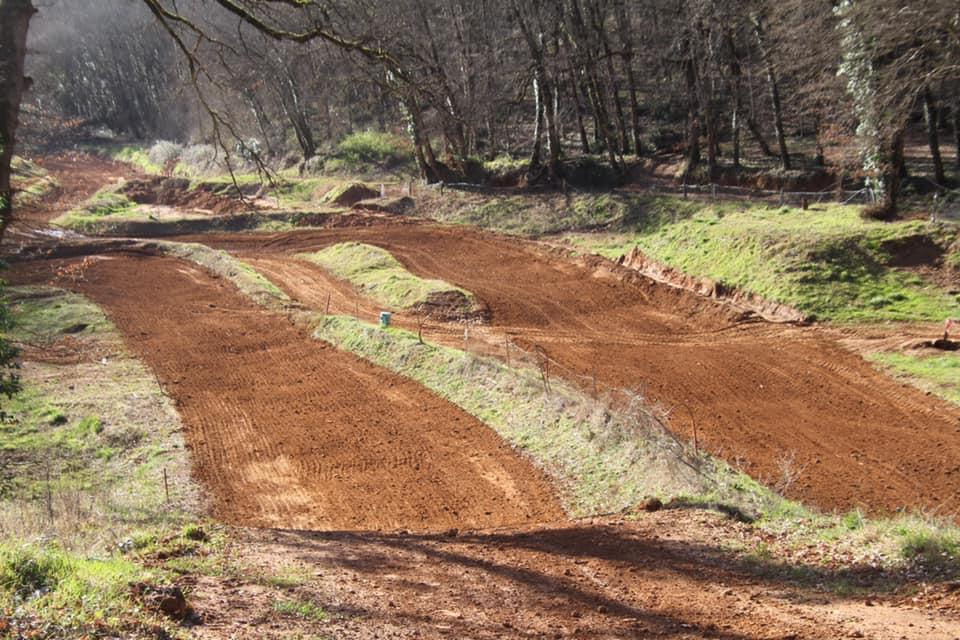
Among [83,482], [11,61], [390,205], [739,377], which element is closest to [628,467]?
[739,377]

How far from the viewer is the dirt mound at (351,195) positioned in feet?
161

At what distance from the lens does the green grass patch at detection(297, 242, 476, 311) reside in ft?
90.9

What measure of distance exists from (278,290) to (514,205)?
1534 cm

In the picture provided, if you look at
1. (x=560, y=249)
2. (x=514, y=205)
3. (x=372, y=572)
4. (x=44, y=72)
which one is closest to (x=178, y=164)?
(x=44, y=72)

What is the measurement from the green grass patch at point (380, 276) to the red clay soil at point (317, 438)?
415 cm

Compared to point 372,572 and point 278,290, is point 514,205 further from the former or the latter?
point 372,572

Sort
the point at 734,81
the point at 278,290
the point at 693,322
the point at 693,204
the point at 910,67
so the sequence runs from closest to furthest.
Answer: the point at 910,67 → the point at 693,322 → the point at 278,290 → the point at 693,204 → the point at 734,81

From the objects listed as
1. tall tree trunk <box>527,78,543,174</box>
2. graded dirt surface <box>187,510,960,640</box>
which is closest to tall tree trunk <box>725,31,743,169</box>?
tall tree trunk <box>527,78,543,174</box>

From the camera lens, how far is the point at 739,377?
1966cm

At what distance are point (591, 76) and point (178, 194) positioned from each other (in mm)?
33630

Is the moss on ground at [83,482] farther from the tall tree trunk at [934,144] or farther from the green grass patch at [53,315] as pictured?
the tall tree trunk at [934,144]

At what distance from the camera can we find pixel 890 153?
83.9ft

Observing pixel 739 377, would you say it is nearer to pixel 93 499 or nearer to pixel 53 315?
pixel 93 499

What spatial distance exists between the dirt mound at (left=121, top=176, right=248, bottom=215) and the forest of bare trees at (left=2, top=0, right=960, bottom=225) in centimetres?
620
